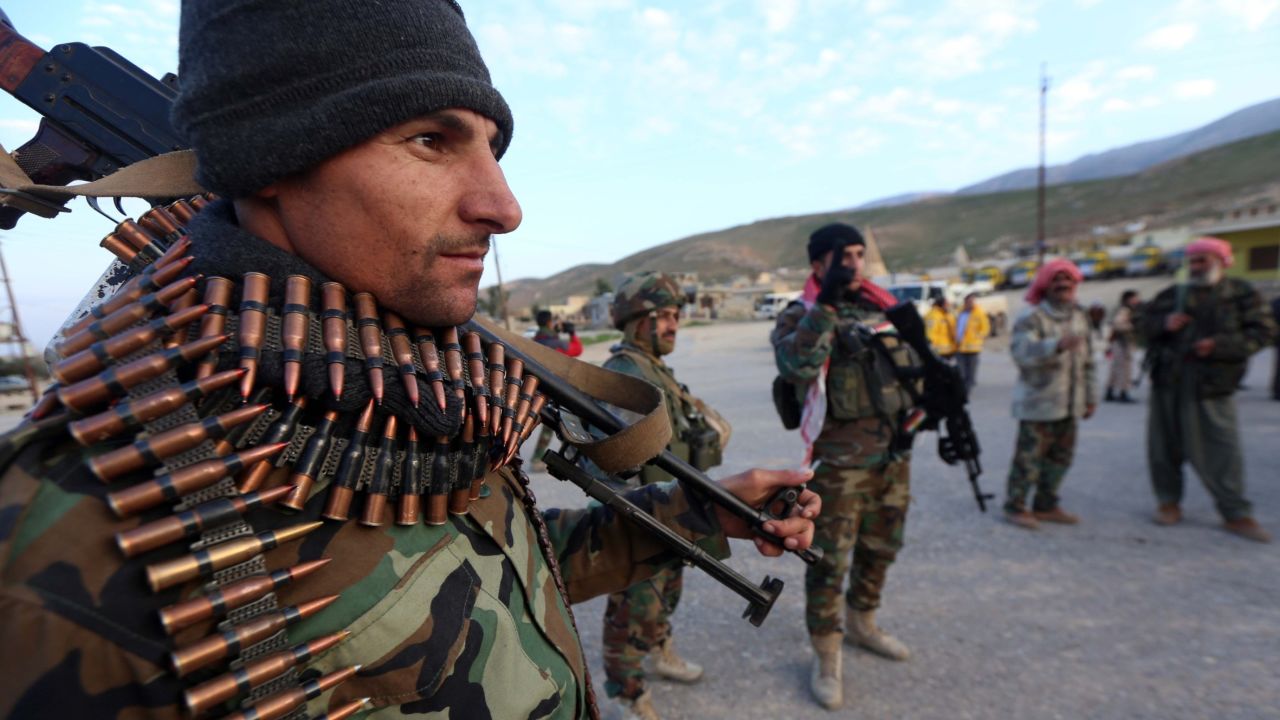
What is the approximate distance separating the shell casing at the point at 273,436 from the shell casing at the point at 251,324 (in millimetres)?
55

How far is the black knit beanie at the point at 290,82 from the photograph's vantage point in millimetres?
963

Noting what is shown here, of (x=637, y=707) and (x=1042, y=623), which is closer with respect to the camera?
(x=637, y=707)

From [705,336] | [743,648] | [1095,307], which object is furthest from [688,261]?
[743,648]

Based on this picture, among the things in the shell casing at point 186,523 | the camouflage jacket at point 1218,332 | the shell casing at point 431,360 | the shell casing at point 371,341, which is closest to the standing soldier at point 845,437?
the shell casing at point 431,360

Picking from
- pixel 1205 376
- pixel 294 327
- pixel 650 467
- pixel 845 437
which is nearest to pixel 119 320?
pixel 294 327

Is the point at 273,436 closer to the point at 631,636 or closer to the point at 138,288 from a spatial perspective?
the point at 138,288

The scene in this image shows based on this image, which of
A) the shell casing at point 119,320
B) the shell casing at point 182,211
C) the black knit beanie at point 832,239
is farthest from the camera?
the black knit beanie at point 832,239

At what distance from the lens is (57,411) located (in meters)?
0.82

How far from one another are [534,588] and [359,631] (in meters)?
0.38

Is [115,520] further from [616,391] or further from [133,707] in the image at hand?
[616,391]

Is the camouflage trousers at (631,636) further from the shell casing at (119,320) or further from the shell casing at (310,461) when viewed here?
the shell casing at (119,320)

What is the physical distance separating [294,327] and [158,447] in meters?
0.23

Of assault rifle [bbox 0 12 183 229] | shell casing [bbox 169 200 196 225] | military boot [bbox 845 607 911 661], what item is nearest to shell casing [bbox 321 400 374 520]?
shell casing [bbox 169 200 196 225]

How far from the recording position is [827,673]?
3.50m
